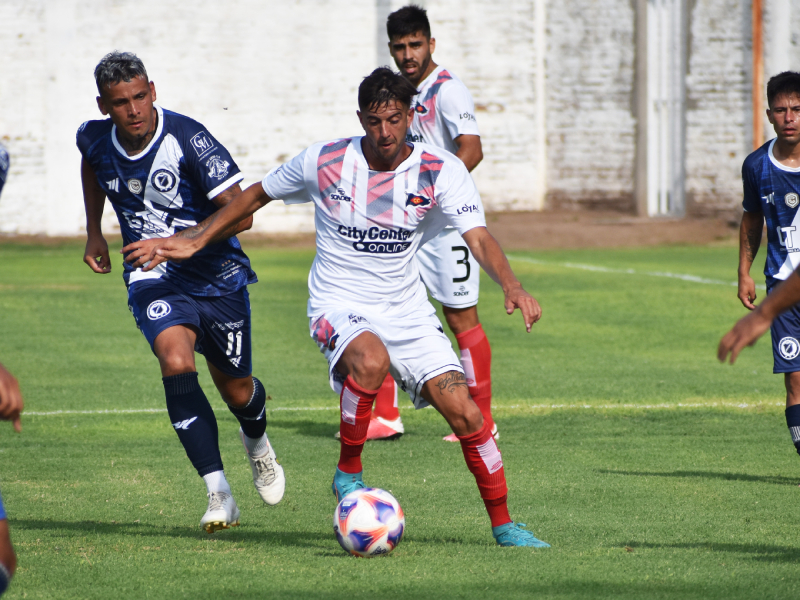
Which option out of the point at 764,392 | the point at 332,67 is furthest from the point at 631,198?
the point at 764,392

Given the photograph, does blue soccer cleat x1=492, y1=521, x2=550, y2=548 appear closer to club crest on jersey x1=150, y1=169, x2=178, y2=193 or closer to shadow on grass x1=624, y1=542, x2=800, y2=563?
shadow on grass x1=624, y1=542, x2=800, y2=563

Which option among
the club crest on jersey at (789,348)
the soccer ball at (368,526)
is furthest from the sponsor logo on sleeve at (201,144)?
the club crest on jersey at (789,348)

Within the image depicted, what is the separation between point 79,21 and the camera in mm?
23344

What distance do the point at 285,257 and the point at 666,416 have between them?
13.4 meters

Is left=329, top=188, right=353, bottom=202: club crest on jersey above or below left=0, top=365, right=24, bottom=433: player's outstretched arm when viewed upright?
above

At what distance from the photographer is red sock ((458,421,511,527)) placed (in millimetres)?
4438

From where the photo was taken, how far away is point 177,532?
475cm

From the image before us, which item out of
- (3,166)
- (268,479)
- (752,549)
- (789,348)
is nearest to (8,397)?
(3,166)

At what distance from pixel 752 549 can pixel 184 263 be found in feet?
9.22

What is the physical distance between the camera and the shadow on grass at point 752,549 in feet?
13.7

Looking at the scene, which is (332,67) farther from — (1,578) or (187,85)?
(1,578)

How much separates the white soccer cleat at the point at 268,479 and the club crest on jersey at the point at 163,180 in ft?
4.46

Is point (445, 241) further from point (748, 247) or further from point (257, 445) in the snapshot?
point (257, 445)

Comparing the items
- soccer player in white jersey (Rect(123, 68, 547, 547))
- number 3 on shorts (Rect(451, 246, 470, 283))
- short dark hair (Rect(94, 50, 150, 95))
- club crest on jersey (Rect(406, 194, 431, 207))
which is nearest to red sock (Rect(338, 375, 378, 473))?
soccer player in white jersey (Rect(123, 68, 547, 547))
